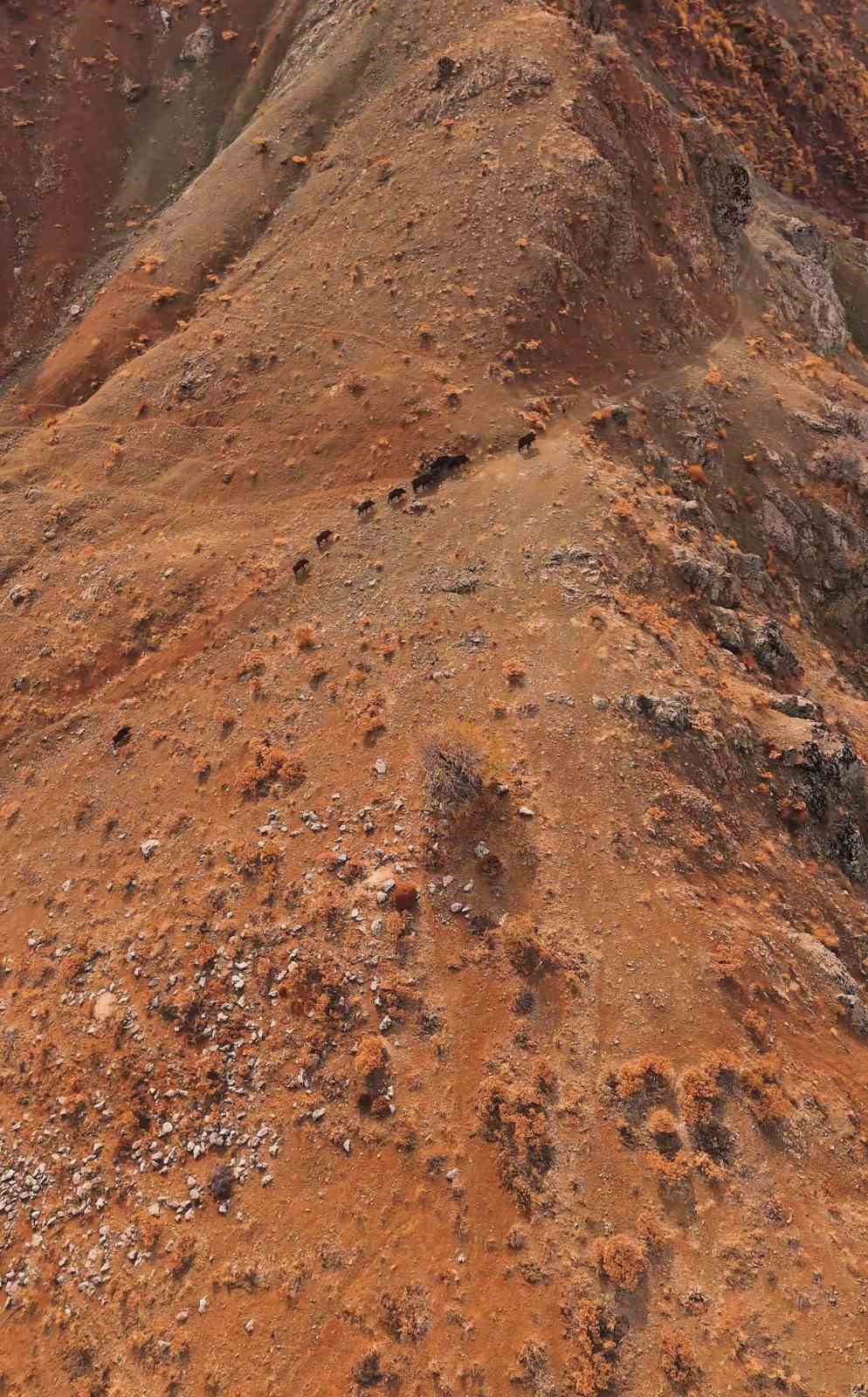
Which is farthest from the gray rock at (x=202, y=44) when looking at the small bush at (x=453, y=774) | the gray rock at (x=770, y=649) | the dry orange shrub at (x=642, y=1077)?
the dry orange shrub at (x=642, y=1077)

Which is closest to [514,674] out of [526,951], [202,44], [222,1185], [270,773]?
[270,773]

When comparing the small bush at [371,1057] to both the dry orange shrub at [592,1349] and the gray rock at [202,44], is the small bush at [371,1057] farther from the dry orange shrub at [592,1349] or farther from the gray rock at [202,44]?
the gray rock at [202,44]

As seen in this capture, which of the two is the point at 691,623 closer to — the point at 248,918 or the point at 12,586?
the point at 248,918

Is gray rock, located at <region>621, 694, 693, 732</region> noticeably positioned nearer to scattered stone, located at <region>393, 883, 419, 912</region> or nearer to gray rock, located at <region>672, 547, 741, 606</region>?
gray rock, located at <region>672, 547, 741, 606</region>

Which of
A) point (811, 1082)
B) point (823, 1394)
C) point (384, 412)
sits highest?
point (384, 412)

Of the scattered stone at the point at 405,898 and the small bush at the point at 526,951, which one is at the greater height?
the scattered stone at the point at 405,898

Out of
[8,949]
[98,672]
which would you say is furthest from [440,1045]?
[98,672]
